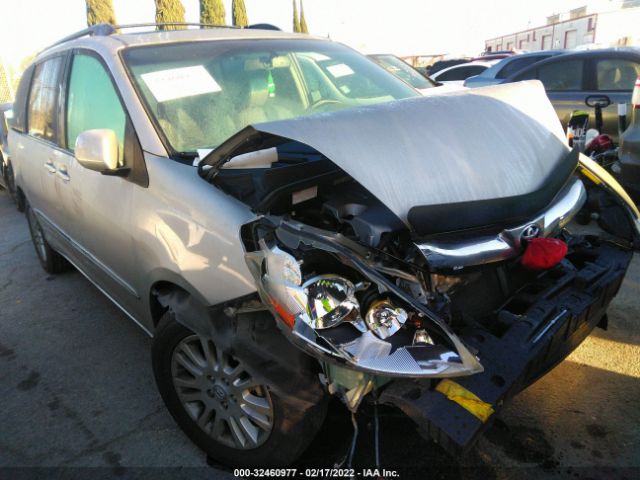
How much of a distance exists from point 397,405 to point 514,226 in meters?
0.80

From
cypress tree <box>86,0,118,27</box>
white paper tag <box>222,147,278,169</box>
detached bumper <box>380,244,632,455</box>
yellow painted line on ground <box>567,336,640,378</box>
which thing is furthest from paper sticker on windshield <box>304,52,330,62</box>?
cypress tree <box>86,0,118,27</box>

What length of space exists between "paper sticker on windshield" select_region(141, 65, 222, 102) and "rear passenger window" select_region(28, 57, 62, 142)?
1311 millimetres

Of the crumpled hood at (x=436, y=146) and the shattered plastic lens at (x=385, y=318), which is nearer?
the shattered plastic lens at (x=385, y=318)

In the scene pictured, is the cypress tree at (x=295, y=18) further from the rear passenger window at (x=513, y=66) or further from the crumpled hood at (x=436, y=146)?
the crumpled hood at (x=436, y=146)

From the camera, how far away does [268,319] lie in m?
1.82

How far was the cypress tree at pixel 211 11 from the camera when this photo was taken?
20234 mm

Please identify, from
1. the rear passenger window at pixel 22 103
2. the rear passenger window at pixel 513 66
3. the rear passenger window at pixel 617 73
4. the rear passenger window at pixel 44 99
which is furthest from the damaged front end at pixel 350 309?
the rear passenger window at pixel 513 66

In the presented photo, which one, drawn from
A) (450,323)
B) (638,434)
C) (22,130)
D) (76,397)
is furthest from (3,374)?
(638,434)

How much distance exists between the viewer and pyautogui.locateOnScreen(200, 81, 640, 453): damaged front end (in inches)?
59.0

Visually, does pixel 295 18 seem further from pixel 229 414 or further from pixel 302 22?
pixel 229 414

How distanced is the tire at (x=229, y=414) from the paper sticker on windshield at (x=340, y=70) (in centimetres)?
192

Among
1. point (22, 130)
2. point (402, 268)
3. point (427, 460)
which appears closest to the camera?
point (402, 268)

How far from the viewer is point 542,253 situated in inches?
68.4

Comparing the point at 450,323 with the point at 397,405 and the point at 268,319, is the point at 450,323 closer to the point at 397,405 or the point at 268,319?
the point at 397,405
